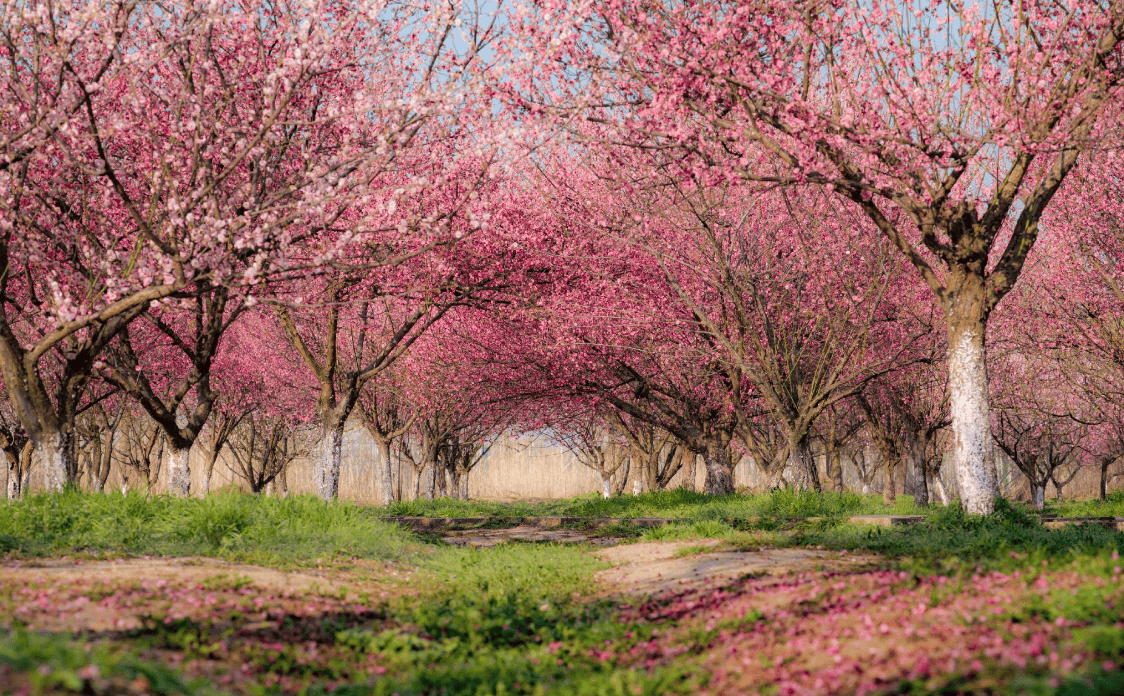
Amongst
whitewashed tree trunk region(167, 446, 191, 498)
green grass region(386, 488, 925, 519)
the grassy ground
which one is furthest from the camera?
whitewashed tree trunk region(167, 446, 191, 498)

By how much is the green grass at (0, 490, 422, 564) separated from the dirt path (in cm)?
306

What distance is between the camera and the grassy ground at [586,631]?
4242 mm

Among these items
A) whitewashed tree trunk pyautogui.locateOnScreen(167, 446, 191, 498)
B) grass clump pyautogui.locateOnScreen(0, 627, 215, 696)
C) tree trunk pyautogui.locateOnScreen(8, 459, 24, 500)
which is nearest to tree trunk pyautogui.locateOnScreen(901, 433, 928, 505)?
whitewashed tree trunk pyautogui.locateOnScreen(167, 446, 191, 498)

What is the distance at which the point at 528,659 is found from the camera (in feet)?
19.1

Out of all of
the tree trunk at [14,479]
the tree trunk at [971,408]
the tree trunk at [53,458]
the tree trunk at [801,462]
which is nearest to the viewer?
the tree trunk at [971,408]

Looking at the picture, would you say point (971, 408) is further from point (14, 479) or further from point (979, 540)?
point (14, 479)

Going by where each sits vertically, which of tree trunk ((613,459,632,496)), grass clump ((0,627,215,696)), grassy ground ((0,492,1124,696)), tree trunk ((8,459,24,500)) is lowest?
tree trunk ((613,459,632,496))

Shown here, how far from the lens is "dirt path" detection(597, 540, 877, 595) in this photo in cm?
823

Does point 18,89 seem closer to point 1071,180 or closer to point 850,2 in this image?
point 850,2

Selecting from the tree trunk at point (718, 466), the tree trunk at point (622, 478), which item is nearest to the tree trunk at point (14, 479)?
the tree trunk at point (718, 466)

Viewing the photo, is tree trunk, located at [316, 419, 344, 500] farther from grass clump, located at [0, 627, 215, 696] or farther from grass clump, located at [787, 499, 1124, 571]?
grass clump, located at [0, 627, 215, 696]

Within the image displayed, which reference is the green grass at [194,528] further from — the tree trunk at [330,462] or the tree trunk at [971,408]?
the tree trunk at [971,408]

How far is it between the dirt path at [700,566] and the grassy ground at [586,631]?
16.8 inches

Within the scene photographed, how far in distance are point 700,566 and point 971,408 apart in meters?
4.43
